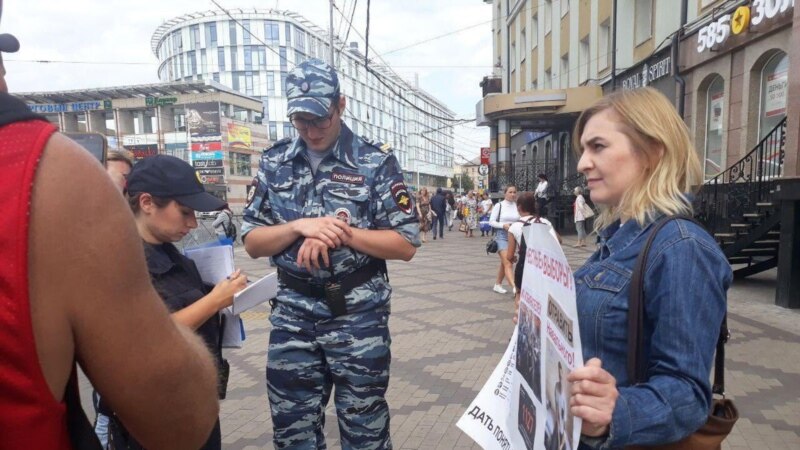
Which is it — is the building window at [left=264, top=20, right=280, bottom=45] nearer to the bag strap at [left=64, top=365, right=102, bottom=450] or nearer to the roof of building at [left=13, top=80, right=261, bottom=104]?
the roof of building at [left=13, top=80, right=261, bottom=104]

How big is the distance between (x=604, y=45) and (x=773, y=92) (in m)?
7.91

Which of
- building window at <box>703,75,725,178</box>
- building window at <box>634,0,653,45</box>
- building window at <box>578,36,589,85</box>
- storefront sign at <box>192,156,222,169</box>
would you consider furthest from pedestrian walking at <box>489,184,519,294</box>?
storefront sign at <box>192,156,222,169</box>

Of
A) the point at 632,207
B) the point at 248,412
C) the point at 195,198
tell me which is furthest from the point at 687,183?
the point at 248,412

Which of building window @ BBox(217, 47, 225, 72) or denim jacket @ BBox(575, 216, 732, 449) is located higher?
building window @ BBox(217, 47, 225, 72)

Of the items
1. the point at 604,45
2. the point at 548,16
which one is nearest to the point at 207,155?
the point at 548,16

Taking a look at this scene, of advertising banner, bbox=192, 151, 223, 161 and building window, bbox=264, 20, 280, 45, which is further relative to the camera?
building window, bbox=264, 20, 280, 45

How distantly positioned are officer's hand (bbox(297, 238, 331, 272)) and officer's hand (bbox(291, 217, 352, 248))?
0.02 metres

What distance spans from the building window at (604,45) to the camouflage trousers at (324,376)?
53.1ft

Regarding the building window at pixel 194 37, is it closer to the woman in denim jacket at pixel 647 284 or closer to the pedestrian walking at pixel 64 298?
the woman in denim jacket at pixel 647 284

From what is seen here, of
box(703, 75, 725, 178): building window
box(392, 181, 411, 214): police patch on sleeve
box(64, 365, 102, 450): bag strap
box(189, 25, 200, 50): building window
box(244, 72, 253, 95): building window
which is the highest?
box(189, 25, 200, 50): building window

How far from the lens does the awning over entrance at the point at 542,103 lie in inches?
661

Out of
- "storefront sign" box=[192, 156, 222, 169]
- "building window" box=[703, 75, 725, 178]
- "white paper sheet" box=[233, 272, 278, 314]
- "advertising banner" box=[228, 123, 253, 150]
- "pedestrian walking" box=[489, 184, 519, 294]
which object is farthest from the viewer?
"advertising banner" box=[228, 123, 253, 150]

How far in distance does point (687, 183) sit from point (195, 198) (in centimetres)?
180

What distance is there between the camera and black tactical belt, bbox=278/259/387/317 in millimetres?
2123
